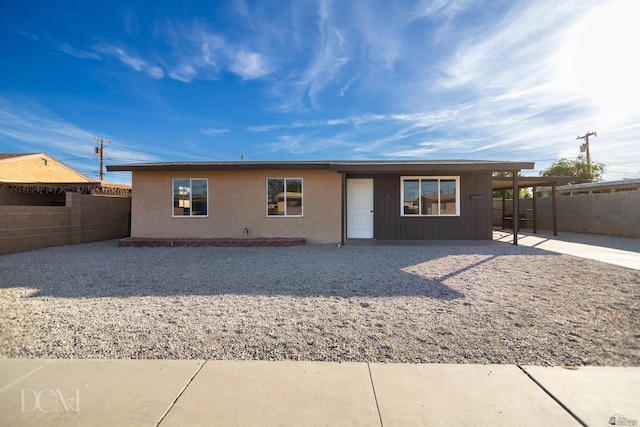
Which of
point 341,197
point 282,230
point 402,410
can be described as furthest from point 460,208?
point 402,410

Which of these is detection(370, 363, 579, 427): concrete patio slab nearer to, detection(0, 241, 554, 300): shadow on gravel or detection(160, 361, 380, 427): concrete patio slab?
detection(160, 361, 380, 427): concrete patio slab

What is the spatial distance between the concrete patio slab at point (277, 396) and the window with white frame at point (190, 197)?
28.9 feet

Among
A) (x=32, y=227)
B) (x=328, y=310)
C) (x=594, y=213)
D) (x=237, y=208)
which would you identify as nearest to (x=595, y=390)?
(x=328, y=310)

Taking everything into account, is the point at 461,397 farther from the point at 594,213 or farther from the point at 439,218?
the point at 594,213

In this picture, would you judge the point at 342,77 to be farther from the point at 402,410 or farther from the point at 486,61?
the point at 402,410

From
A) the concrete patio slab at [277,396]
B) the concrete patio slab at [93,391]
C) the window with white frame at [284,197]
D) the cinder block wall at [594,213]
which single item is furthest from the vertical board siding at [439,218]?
the concrete patio slab at [93,391]

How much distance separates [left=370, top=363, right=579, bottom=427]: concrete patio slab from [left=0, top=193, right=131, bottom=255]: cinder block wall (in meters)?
11.0

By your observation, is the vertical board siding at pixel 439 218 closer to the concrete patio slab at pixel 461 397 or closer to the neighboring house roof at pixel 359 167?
the neighboring house roof at pixel 359 167

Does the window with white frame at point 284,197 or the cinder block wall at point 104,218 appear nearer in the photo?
the window with white frame at point 284,197

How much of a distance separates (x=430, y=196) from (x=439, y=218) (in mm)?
838

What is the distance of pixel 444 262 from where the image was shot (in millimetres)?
7129

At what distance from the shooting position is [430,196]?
10805mm

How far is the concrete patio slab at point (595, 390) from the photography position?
2.02m

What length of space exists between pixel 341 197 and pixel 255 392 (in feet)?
27.1
